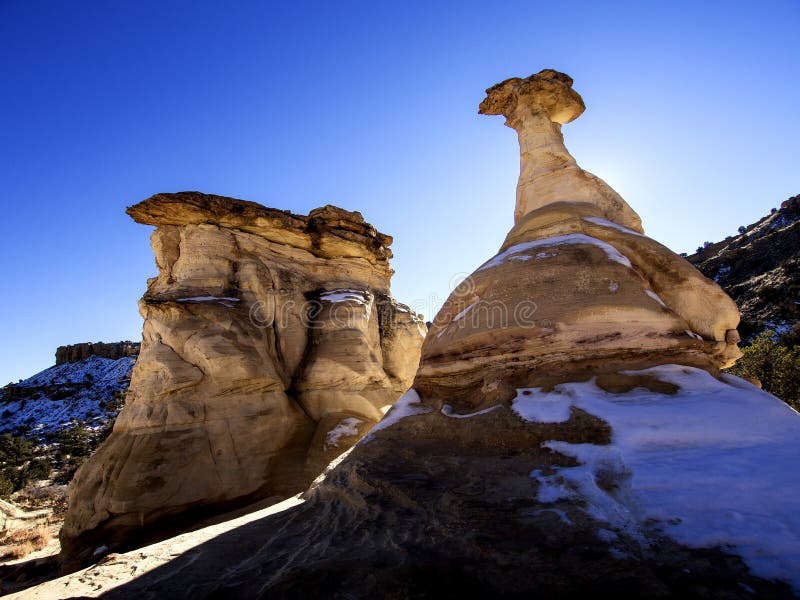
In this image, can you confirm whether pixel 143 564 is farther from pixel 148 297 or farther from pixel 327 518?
pixel 148 297

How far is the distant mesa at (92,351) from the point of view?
38.2 metres

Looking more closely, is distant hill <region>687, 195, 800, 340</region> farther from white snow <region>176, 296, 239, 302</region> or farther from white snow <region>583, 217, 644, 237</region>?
white snow <region>176, 296, 239, 302</region>

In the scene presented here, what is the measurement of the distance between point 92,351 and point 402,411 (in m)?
46.2

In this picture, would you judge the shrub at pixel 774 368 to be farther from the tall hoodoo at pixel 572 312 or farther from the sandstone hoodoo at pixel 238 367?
the sandstone hoodoo at pixel 238 367

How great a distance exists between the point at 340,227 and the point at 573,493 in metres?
10.2

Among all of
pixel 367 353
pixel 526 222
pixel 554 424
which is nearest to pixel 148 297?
pixel 367 353

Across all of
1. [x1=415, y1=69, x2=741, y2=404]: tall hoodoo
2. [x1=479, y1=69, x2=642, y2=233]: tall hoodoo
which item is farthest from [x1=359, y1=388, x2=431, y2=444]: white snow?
[x1=479, y1=69, x2=642, y2=233]: tall hoodoo

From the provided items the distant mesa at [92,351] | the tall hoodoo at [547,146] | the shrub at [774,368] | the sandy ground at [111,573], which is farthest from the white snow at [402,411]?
the distant mesa at [92,351]

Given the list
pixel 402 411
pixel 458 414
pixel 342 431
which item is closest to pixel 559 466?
pixel 458 414

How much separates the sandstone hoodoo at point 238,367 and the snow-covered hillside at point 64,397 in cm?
2212

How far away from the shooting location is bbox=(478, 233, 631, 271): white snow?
16.3ft

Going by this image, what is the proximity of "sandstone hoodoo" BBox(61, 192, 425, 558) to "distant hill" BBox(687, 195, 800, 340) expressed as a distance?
2471 centimetres

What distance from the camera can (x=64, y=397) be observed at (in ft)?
96.2

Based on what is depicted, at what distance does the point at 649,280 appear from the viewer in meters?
5.13
